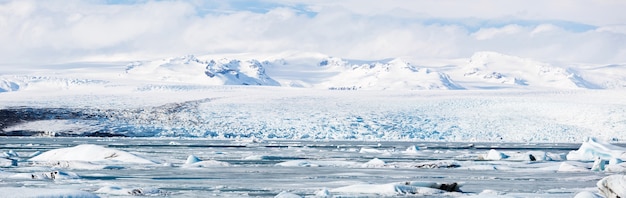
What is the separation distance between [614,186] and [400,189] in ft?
11.8

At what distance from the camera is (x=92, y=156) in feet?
80.7

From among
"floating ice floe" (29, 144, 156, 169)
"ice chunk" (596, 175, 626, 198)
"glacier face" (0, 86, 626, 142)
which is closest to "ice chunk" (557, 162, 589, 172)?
"ice chunk" (596, 175, 626, 198)

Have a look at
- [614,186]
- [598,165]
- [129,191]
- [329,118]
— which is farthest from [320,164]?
[329,118]

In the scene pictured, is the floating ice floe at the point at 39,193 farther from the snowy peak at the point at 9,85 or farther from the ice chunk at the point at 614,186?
the snowy peak at the point at 9,85

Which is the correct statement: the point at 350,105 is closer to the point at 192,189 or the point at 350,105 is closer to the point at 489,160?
the point at 489,160

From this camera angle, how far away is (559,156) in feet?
93.1

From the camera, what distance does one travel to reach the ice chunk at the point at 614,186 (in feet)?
41.7

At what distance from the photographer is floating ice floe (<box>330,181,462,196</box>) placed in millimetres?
15273

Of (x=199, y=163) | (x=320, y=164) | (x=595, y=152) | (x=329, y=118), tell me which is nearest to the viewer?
(x=199, y=163)

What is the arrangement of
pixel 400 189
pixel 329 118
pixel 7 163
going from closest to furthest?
pixel 400 189, pixel 7 163, pixel 329 118

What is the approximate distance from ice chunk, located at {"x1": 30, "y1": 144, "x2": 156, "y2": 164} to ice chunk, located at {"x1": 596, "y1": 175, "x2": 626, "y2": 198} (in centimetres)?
1317

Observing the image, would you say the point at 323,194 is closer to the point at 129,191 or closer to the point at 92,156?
the point at 129,191

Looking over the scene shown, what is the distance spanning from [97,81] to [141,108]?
161ft

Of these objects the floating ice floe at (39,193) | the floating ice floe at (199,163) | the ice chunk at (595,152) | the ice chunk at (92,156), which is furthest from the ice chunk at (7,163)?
the ice chunk at (595,152)
